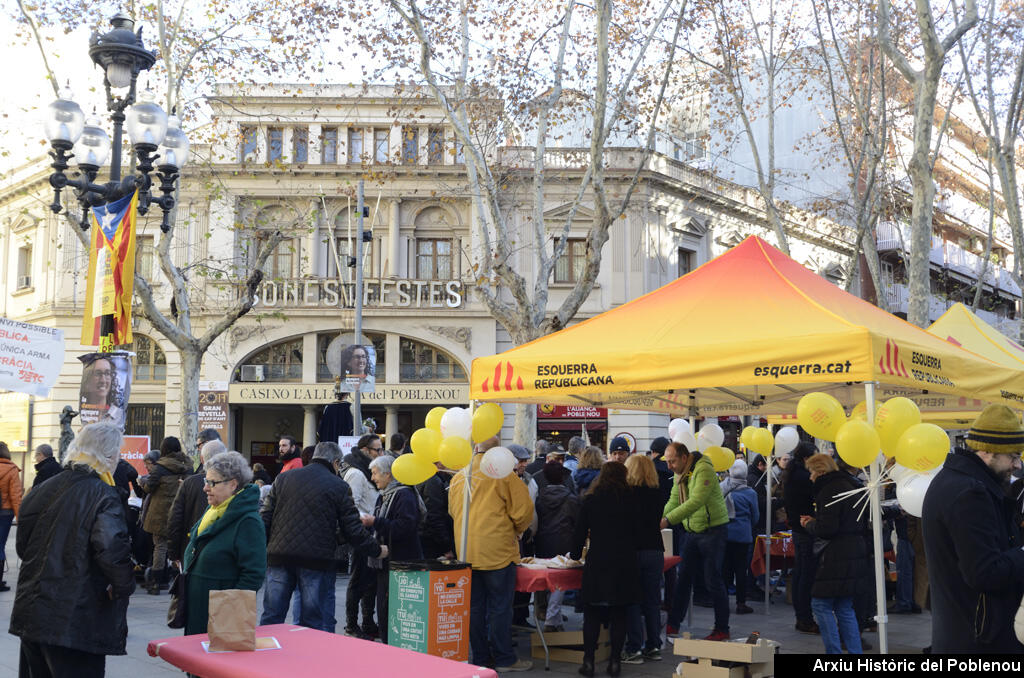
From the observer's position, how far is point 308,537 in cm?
726

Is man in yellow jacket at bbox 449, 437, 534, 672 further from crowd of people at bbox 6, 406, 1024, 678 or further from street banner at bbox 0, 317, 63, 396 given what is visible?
street banner at bbox 0, 317, 63, 396

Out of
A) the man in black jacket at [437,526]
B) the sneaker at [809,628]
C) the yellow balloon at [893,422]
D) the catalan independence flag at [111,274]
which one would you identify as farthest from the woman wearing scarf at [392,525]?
the sneaker at [809,628]

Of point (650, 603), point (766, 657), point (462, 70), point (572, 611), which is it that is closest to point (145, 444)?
point (462, 70)

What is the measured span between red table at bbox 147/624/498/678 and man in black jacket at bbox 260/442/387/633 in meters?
2.06

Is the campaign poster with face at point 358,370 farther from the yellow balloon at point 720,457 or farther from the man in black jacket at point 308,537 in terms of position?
the man in black jacket at point 308,537

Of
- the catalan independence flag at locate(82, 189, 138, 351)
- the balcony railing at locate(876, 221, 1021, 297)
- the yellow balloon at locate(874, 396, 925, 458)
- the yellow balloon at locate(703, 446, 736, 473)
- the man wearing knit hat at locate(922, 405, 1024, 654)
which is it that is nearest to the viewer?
the man wearing knit hat at locate(922, 405, 1024, 654)

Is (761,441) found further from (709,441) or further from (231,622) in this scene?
(231,622)

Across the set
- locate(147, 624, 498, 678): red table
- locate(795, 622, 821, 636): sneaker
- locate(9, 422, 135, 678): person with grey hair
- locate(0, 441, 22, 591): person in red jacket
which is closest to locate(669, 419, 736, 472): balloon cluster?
locate(795, 622, 821, 636): sneaker

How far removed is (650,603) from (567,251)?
22226mm

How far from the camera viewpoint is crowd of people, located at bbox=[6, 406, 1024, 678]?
4.29 m

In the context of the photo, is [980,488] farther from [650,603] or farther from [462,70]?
[462,70]

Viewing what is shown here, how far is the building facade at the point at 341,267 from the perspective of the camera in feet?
94.8

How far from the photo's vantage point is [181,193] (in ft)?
94.7

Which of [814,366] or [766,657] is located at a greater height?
[814,366]
